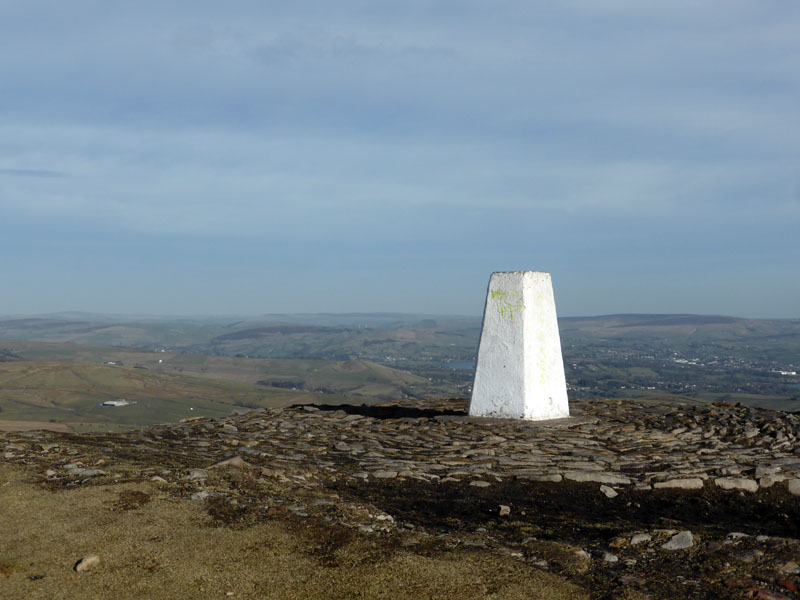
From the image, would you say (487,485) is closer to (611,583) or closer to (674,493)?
(674,493)

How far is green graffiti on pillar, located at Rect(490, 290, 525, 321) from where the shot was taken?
17719 mm

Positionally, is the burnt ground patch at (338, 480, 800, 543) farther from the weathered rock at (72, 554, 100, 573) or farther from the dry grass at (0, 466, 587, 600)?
the weathered rock at (72, 554, 100, 573)

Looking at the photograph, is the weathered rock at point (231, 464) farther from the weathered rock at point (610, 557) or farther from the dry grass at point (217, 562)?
the weathered rock at point (610, 557)

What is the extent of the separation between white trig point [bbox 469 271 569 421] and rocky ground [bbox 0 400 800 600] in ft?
1.99

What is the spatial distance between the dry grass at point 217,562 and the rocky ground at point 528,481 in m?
0.30

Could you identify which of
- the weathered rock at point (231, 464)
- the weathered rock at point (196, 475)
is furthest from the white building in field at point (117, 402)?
the weathered rock at point (196, 475)

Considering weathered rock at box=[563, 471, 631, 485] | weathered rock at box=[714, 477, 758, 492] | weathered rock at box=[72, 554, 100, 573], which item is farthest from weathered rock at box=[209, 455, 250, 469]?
weathered rock at box=[714, 477, 758, 492]

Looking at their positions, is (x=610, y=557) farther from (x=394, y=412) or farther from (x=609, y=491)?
(x=394, y=412)

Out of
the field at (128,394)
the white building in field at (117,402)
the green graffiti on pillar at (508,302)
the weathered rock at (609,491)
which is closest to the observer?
the weathered rock at (609,491)

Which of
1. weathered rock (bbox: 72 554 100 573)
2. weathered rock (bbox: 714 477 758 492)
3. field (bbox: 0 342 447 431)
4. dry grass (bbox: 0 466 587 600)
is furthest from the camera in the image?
field (bbox: 0 342 447 431)

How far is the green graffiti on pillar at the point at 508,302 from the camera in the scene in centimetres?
1772

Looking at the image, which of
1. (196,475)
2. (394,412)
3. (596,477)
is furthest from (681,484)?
(394,412)

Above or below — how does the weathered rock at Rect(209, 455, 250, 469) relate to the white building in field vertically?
above

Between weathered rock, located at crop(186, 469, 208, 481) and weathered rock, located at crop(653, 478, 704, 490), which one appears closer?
weathered rock, located at crop(186, 469, 208, 481)
